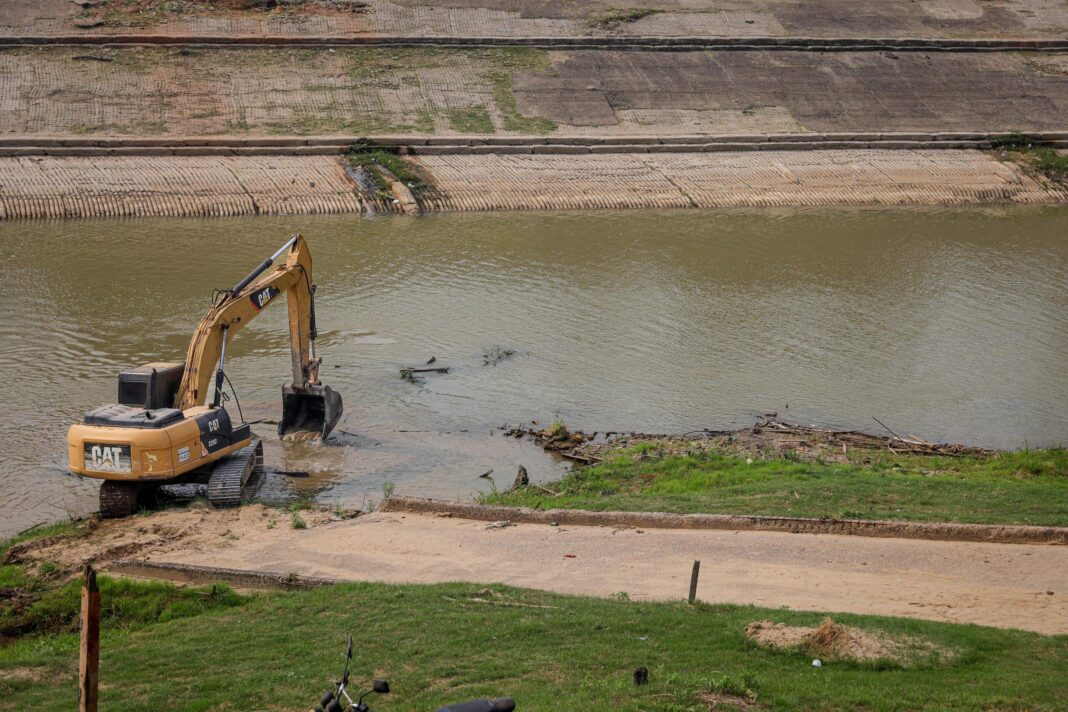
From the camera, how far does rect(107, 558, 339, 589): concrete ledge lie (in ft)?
44.1

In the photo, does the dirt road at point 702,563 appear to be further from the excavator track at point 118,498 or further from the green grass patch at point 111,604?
the excavator track at point 118,498

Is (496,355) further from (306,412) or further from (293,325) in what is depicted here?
(293,325)

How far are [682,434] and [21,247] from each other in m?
17.4

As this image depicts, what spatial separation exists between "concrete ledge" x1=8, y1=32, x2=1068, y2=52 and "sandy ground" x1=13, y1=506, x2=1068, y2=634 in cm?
2921

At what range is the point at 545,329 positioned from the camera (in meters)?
25.4

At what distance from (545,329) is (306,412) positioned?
6715 mm

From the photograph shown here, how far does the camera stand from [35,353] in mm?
23141

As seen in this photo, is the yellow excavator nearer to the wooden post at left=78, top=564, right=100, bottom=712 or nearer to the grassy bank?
the grassy bank

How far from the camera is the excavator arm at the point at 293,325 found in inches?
717

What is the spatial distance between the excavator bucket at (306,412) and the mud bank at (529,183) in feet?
46.4

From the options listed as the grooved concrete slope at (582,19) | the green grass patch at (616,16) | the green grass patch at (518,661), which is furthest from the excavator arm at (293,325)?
the green grass patch at (616,16)

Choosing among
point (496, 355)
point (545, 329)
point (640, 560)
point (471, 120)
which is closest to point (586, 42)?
point (471, 120)

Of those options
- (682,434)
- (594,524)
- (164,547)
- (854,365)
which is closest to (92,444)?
(164,547)

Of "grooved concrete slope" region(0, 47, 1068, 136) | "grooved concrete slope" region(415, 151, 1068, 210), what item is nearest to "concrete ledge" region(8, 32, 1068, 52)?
"grooved concrete slope" region(0, 47, 1068, 136)
